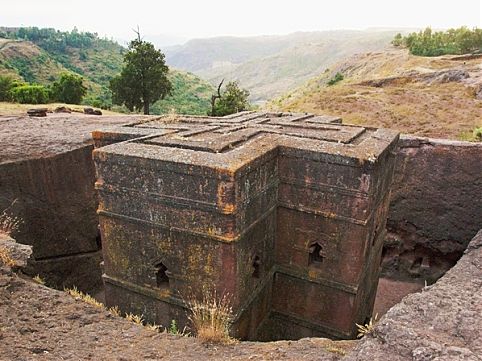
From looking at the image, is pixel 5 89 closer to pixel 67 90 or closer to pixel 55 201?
pixel 67 90

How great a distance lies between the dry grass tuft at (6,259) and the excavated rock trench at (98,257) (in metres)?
0.44

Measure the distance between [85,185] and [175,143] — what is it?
410cm

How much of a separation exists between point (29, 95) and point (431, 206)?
2241 centimetres

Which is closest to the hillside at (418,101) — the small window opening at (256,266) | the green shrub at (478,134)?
the green shrub at (478,134)

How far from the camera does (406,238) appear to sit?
37.4 feet

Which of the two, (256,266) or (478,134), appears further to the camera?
(478,134)

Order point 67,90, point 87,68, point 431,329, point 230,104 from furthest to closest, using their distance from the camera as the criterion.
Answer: point 87,68
point 67,90
point 230,104
point 431,329

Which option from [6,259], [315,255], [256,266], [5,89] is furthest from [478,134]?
[5,89]

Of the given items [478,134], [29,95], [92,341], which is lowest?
[92,341]

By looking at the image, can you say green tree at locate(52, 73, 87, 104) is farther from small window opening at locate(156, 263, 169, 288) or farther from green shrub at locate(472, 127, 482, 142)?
small window opening at locate(156, 263, 169, 288)

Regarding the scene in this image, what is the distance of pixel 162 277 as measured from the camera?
668cm

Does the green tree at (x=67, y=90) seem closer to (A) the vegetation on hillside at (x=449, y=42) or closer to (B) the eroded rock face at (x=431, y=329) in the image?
(B) the eroded rock face at (x=431, y=329)

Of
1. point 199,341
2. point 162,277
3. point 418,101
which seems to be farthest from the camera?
point 418,101

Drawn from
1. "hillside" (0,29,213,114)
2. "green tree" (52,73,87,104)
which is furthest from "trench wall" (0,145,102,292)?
"hillside" (0,29,213,114)
